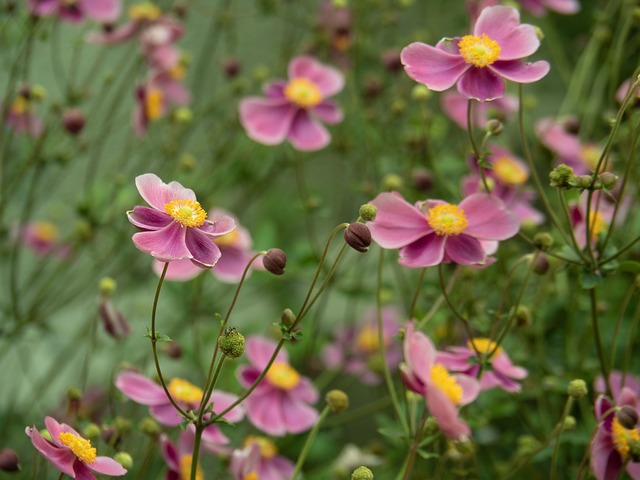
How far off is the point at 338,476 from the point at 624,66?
0.87 m

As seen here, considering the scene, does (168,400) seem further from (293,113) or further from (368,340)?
(368,340)

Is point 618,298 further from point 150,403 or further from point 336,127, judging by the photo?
point 150,403

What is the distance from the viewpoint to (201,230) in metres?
0.65

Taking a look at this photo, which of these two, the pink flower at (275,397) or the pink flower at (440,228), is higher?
the pink flower at (440,228)

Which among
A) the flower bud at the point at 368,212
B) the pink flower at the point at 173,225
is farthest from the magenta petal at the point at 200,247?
the flower bud at the point at 368,212

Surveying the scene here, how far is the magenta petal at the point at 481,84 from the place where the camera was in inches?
27.9

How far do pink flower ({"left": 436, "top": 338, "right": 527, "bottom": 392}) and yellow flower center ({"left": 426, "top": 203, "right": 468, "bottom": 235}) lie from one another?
9 centimetres

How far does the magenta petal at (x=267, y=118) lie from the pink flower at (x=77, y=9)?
0.78 ft

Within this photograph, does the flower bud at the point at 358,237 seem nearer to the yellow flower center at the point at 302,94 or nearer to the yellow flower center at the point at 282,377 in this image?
the yellow flower center at the point at 282,377

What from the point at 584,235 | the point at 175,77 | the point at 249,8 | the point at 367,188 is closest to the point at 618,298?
the point at 367,188

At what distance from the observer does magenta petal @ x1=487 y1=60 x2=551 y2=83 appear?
2.31 feet

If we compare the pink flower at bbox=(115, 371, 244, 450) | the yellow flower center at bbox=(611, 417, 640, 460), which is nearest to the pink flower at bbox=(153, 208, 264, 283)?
the pink flower at bbox=(115, 371, 244, 450)

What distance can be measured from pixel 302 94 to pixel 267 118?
0.17 feet

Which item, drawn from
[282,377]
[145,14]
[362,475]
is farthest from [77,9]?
[362,475]
